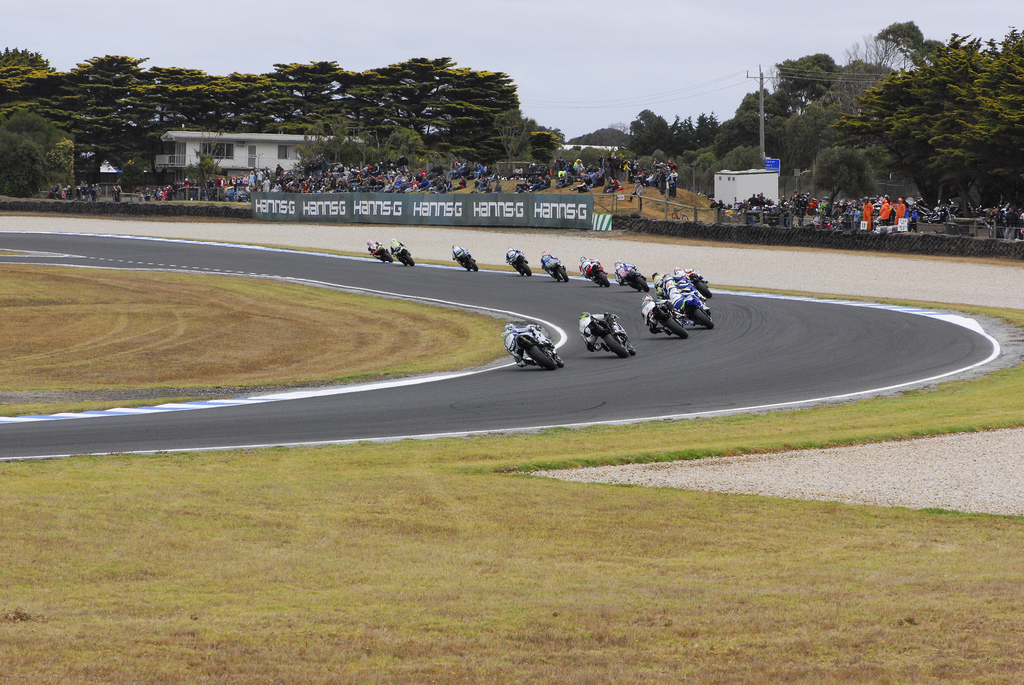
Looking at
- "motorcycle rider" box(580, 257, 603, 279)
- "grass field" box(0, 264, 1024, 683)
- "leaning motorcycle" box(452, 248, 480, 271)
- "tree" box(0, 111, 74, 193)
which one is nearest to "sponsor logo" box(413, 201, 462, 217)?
"leaning motorcycle" box(452, 248, 480, 271)

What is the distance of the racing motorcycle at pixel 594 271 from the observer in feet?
101

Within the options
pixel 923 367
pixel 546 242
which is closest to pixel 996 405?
pixel 923 367

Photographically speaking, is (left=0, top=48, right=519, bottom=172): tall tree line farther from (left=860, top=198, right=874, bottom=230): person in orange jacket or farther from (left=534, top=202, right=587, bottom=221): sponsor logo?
(left=860, top=198, right=874, bottom=230): person in orange jacket

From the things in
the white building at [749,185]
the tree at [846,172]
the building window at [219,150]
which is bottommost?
the white building at [749,185]

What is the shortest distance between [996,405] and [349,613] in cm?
1129

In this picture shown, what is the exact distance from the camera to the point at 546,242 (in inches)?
1825

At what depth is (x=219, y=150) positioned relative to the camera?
10331cm

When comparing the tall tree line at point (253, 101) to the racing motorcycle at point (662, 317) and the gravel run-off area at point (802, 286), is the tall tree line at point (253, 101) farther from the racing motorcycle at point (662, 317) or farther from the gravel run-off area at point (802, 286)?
the racing motorcycle at point (662, 317)

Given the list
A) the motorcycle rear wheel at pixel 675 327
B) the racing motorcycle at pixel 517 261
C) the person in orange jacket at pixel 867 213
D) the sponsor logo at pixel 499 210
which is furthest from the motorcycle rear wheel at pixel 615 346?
the sponsor logo at pixel 499 210

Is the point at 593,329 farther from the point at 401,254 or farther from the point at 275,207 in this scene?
the point at 275,207

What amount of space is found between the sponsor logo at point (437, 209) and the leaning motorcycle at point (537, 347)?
112 ft

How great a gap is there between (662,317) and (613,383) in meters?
5.37

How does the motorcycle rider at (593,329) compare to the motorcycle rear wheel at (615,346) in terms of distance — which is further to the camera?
the motorcycle rider at (593,329)

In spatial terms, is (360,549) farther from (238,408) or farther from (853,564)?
(238,408)
